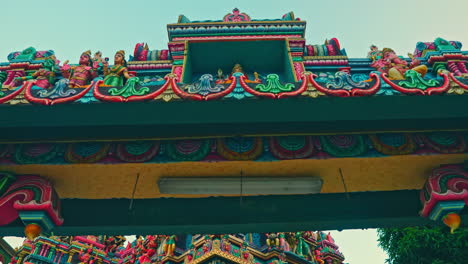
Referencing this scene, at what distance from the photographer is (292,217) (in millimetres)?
4953

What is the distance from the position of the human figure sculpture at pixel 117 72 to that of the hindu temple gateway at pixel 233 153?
38 millimetres

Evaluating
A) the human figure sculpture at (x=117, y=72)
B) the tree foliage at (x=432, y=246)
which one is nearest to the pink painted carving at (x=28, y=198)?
the human figure sculpture at (x=117, y=72)

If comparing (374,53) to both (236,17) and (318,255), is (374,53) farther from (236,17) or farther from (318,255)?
(318,255)

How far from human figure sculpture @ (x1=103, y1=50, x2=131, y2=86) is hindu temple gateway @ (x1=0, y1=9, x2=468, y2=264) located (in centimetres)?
4

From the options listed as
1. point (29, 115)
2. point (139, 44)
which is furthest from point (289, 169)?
point (139, 44)

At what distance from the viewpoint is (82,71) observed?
566 cm

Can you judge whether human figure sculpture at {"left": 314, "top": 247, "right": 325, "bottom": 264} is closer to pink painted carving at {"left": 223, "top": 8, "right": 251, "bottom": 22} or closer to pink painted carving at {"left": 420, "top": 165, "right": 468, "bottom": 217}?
pink painted carving at {"left": 420, "top": 165, "right": 468, "bottom": 217}

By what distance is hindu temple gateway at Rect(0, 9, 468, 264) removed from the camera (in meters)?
3.81

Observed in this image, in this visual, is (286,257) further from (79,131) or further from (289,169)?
(79,131)

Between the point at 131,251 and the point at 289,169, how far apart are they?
11558 millimetres

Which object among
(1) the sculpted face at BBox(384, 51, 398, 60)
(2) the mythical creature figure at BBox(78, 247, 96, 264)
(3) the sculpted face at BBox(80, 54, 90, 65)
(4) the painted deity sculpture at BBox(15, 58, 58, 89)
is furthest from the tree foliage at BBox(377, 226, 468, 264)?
(4) the painted deity sculpture at BBox(15, 58, 58, 89)

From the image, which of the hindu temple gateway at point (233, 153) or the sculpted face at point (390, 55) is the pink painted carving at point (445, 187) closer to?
the hindu temple gateway at point (233, 153)

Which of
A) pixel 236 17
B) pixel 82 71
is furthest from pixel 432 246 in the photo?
pixel 82 71

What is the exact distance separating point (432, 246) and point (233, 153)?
1133 centimetres
